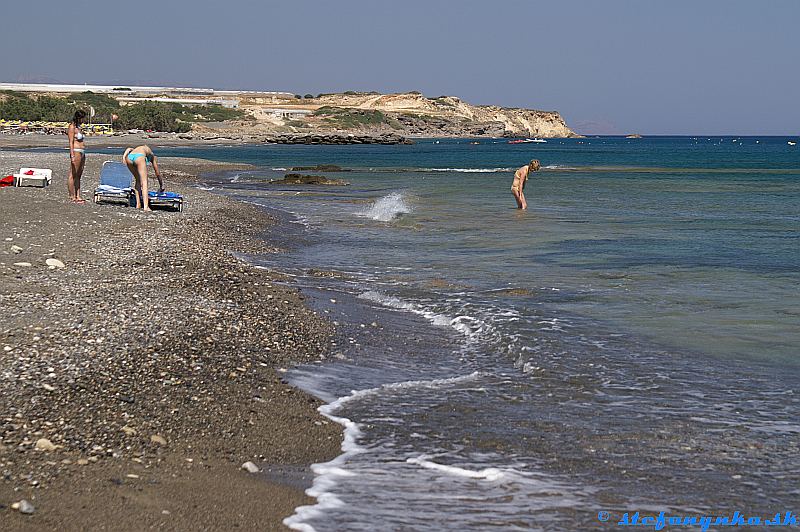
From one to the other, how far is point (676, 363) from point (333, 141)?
126 meters

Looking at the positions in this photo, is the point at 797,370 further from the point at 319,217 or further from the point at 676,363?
the point at 319,217

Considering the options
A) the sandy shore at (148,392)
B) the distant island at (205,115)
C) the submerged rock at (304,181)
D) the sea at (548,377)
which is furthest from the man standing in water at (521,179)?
the distant island at (205,115)

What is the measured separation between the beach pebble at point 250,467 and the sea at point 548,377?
0.39 m

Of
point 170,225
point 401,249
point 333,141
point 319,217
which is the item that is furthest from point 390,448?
point 333,141

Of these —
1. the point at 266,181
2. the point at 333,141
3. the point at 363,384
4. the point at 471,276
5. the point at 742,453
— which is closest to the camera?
the point at 742,453

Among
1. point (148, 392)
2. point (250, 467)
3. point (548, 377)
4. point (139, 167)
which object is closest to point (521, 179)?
point (139, 167)

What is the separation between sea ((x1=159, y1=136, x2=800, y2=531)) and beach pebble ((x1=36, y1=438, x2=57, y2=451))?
158cm

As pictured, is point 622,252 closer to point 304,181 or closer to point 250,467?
point 250,467

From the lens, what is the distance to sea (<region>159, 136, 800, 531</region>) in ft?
17.4

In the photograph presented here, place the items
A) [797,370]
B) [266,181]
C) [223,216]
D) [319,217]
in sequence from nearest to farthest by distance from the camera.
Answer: [797,370]
[223,216]
[319,217]
[266,181]

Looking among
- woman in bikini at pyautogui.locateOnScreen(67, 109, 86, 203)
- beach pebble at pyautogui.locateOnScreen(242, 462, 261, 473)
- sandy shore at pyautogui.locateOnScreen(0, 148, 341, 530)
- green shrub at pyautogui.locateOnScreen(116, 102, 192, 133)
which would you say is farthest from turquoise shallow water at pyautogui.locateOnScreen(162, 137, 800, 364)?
green shrub at pyautogui.locateOnScreen(116, 102, 192, 133)

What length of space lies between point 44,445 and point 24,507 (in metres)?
0.90

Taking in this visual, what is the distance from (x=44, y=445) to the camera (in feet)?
17.8

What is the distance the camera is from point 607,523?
494cm
